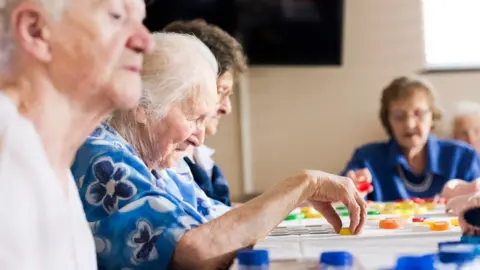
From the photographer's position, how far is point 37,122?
60 centimetres

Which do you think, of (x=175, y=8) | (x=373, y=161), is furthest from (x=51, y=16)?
(x=175, y=8)

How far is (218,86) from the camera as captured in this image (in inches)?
65.3

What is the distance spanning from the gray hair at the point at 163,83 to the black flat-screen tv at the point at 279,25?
1892 millimetres

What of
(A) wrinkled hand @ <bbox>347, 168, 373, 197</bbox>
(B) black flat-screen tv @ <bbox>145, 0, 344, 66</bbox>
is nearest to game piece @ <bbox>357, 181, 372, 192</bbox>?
(A) wrinkled hand @ <bbox>347, 168, 373, 197</bbox>

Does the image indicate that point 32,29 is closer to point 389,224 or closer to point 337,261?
point 337,261

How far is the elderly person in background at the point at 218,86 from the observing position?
5.51 feet

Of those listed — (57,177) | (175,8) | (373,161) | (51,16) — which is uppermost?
(175,8)

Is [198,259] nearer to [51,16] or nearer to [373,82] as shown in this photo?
[51,16]

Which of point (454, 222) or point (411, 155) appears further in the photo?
point (411, 155)

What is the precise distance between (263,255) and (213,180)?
1.03m

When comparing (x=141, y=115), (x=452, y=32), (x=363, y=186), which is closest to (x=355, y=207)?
(x=141, y=115)

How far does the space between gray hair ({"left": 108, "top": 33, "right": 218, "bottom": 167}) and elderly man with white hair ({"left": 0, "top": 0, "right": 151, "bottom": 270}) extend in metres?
0.38

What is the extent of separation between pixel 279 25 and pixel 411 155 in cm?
101

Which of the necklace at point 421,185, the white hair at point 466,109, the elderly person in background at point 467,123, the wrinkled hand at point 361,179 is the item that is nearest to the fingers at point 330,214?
the wrinkled hand at point 361,179
